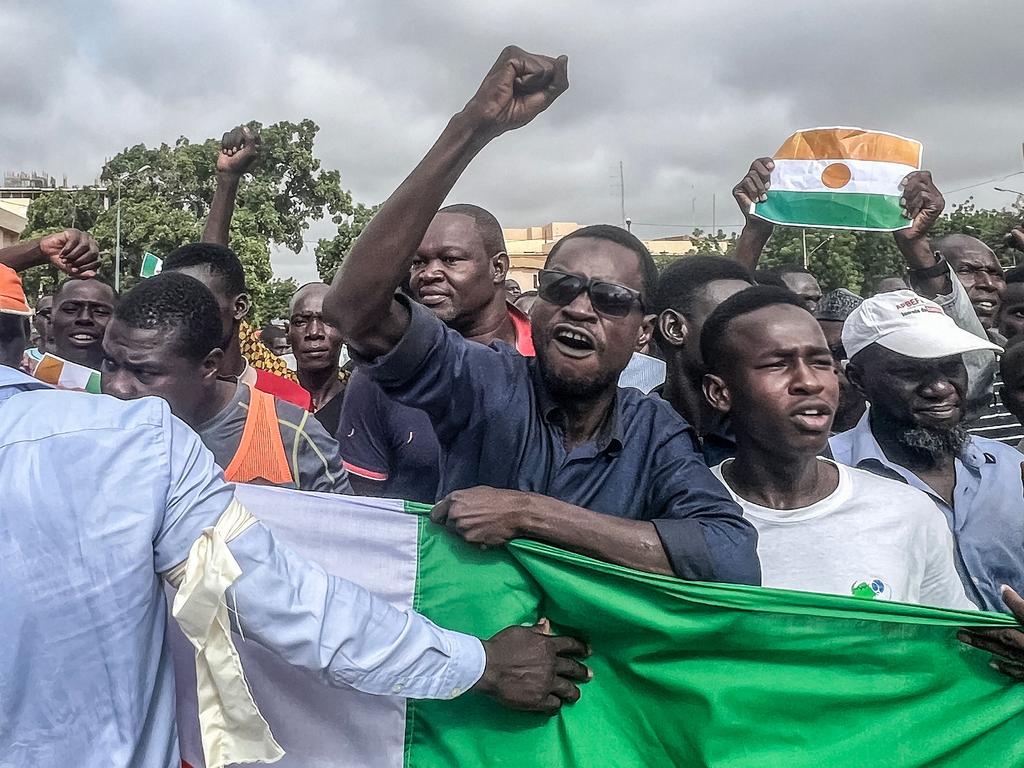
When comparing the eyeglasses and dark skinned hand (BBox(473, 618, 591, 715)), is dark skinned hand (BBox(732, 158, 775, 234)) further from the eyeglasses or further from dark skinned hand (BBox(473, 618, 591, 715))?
dark skinned hand (BBox(473, 618, 591, 715))

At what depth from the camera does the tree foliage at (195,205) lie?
28.4 metres

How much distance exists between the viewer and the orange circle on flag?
5.54 metres

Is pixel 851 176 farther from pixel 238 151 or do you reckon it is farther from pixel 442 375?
pixel 442 375

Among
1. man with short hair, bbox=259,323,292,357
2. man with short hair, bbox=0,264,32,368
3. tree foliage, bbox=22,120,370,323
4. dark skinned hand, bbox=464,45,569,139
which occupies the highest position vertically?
tree foliage, bbox=22,120,370,323

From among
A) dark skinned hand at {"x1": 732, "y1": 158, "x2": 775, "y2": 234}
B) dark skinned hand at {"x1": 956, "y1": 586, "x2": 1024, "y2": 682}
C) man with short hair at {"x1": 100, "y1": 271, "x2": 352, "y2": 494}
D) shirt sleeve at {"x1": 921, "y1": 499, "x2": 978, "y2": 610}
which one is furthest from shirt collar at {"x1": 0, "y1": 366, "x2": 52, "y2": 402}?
dark skinned hand at {"x1": 732, "y1": 158, "x2": 775, "y2": 234}

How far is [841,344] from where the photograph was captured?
4.52 metres

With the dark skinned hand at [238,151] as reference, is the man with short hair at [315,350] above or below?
below

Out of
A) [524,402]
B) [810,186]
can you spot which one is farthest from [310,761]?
[810,186]

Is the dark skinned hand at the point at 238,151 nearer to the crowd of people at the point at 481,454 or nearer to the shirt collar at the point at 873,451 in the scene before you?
the crowd of people at the point at 481,454

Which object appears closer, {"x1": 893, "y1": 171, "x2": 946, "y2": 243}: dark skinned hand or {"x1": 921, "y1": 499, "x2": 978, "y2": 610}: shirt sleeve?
{"x1": 921, "y1": 499, "x2": 978, "y2": 610}: shirt sleeve

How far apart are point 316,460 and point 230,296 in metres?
1.30

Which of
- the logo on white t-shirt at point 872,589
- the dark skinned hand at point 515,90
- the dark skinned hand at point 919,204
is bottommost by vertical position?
the logo on white t-shirt at point 872,589

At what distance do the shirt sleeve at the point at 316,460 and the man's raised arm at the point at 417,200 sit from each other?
884mm

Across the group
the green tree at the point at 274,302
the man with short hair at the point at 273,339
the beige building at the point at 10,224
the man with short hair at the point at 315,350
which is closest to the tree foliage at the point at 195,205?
the green tree at the point at 274,302
